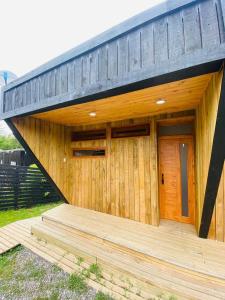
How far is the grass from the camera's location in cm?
469

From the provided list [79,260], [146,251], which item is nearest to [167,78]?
[146,251]

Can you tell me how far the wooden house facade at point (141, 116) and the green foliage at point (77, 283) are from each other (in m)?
1.60

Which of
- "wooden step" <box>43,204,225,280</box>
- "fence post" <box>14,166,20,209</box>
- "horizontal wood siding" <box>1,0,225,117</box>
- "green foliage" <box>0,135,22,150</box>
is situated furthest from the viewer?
"green foliage" <box>0,135,22,150</box>

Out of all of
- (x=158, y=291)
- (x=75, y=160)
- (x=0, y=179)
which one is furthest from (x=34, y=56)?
(x=158, y=291)

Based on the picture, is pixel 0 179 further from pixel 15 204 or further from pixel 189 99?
pixel 189 99

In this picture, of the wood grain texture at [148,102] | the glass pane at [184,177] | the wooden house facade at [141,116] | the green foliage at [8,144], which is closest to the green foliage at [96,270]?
the wooden house facade at [141,116]

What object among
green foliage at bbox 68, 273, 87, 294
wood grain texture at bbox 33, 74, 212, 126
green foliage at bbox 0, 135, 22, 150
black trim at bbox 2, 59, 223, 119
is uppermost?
green foliage at bbox 0, 135, 22, 150

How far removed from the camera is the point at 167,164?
3723mm

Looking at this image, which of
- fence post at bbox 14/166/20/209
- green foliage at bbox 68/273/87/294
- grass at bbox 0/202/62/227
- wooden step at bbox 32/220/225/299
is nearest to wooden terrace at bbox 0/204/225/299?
wooden step at bbox 32/220/225/299

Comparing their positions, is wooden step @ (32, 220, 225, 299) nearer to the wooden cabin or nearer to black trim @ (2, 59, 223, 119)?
the wooden cabin

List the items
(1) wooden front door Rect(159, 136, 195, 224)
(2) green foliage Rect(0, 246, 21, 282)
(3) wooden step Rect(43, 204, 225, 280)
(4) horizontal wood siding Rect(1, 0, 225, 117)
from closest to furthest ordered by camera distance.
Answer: (4) horizontal wood siding Rect(1, 0, 225, 117) → (3) wooden step Rect(43, 204, 225, 280) → (2) green foliage Rect(0, 246, 21, 282) → (1) wooden front door Rect(159, 136, 195, 224)

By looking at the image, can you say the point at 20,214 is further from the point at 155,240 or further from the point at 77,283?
the point at 155,240

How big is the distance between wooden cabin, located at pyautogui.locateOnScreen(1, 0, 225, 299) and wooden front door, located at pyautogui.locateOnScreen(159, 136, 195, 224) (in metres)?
0.02

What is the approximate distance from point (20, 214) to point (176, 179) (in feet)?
15.6
